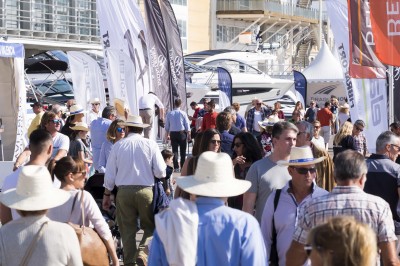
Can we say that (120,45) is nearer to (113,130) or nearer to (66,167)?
(113,130)

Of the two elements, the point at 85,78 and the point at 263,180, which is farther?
the point at 85,78

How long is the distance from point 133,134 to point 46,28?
31915 millimetres

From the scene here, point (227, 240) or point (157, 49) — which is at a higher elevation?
point (157, 49)

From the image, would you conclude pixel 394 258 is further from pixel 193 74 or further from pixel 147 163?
pixel 193 74

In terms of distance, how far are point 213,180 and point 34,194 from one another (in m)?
1.05

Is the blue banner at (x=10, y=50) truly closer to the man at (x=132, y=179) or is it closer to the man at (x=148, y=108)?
the man at (x=148, y=108)

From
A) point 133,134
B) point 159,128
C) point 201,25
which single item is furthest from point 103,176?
point 201,25

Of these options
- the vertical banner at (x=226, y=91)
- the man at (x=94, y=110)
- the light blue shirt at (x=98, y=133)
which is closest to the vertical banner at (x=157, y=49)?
the man at (x=94, y=110)

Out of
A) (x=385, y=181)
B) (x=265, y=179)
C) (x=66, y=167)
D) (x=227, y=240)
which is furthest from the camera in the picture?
(x=385, y=181)

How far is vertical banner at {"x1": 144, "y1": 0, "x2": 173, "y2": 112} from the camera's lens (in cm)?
1688

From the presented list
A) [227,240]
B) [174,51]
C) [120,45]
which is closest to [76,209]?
[227,240]

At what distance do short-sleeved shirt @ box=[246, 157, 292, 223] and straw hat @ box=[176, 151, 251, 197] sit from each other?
74.0 inches

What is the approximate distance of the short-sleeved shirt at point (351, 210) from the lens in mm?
5550

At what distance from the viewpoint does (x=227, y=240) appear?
16.9ft
